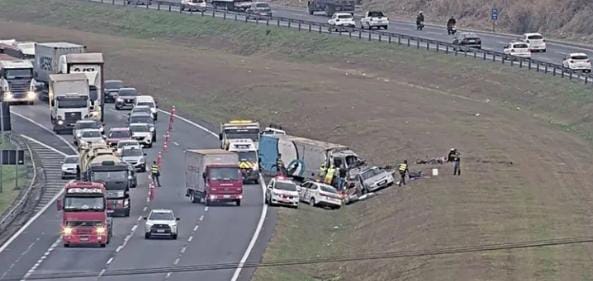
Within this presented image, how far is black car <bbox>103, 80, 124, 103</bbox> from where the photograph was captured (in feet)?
394

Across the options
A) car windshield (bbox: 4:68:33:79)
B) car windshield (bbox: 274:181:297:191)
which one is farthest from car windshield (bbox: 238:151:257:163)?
car windshield (bbox: 4:68:33:79)

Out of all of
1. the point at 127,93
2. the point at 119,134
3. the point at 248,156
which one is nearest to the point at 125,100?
the point at 127,93

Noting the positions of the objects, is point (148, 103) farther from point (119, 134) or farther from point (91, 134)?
point (119, 134)

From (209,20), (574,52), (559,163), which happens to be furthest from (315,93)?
(209,20)

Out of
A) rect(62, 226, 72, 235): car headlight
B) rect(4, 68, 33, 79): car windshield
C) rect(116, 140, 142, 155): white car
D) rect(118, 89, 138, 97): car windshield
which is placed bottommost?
rect(118, 89, 138, 97): car windshield

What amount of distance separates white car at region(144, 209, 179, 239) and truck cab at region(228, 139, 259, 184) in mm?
14806

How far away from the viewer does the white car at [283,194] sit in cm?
8100

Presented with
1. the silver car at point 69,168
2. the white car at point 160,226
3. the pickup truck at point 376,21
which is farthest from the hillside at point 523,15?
the white car at point 160,226

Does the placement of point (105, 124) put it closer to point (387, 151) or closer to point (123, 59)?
point (387, 151)

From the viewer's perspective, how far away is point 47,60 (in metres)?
117

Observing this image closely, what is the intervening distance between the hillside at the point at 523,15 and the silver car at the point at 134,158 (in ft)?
191

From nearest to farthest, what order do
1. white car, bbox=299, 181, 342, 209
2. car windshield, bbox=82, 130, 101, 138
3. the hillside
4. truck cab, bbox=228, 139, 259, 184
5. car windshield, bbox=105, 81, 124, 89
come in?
white car, bbox=299, 181, 342, 209
truck cab, bbox=228, 139, 259, 184
car windshield, bbox=82, 130, 101, 138
car windshield, bbox=105, 81, 124, 89
the hillside

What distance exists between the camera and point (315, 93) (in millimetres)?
119812

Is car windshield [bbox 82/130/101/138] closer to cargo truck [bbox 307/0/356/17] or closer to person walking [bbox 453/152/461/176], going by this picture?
person walking [bbox 453/152/461/176]
